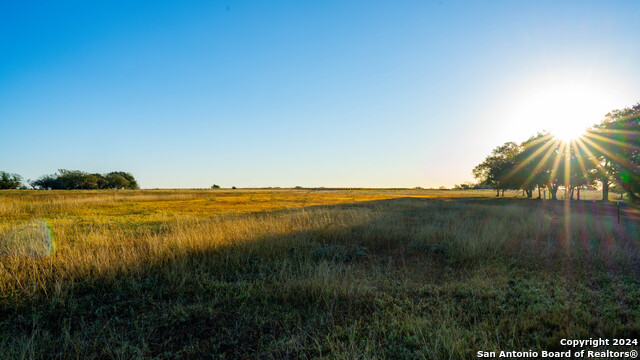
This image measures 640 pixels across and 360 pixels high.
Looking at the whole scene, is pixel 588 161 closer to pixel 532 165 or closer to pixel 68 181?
pixel 532 165

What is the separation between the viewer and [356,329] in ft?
12.2

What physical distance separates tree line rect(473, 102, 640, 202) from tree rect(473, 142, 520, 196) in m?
0.19

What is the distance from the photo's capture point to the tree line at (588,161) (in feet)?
78.6

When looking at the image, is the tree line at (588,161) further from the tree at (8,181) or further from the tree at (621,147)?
the tree at (8,181)

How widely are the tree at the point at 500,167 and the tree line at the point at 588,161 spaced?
19 centimetres

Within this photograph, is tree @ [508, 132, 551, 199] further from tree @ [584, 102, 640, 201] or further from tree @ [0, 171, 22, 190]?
tree @ [0, 171, 22, 190]

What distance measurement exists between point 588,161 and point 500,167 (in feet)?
49.2

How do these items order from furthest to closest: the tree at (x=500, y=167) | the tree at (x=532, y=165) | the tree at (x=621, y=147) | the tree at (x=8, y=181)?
1. the tree at (x=8, y=181)
2. the tree at (x=500, y=167)
3. the tree at (x=532, y=165)
4. the tree at (x=621, y=147)

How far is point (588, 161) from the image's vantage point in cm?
3153

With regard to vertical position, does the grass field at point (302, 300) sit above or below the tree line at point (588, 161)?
below

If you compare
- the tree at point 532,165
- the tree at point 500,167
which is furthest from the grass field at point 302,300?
the tree at point 500,167

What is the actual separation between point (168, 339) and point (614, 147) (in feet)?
126

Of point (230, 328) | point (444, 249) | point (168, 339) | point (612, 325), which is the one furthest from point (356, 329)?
point (444, 249)

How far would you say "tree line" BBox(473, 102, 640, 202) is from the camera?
78.6 feet
